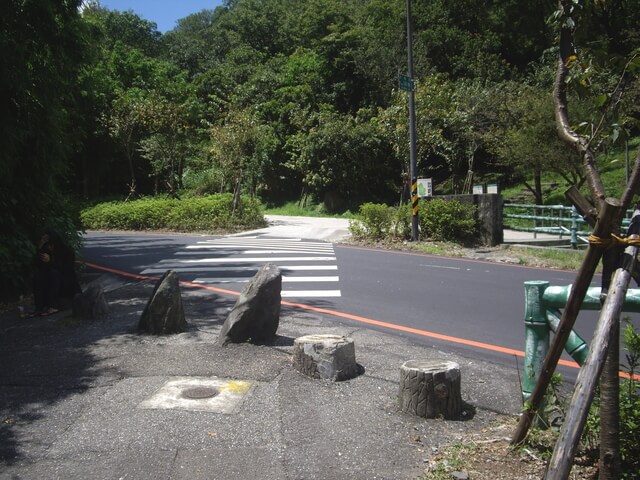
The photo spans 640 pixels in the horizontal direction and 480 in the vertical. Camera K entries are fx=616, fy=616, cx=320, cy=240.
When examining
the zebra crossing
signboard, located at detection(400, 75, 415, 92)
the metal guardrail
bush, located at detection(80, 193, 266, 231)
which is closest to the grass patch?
the metal guardrail

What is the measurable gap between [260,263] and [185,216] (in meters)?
12.4

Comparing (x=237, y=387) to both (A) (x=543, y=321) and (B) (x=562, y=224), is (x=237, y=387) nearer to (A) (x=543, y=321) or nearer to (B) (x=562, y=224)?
(A) (x=543, y=321)

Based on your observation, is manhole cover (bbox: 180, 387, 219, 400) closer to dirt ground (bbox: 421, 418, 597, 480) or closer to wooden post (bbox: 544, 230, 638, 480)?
dirt ground (bbox: 421, 418, 597, 480)

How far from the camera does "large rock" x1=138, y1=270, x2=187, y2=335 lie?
748 centimetres

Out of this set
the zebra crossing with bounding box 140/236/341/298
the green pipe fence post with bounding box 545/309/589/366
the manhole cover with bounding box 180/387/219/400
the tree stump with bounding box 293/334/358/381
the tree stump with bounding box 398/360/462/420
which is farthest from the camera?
the zebra crossing with bounding box 140/236/341/298

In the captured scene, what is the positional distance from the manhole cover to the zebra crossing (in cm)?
519

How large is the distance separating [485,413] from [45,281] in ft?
21.5

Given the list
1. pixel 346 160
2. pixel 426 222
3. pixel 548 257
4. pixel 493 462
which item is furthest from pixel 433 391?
pixel 346 160

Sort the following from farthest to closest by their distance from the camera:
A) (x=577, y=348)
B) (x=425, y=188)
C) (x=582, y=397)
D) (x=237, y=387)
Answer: (x=425, y=188)
(x=237, y=387)
(x=577, y=348)
(x=582, y=397)

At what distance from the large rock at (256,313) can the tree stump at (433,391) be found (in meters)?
2.38

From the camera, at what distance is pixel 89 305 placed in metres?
8.34

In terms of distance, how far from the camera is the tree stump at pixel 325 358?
18.8 feet

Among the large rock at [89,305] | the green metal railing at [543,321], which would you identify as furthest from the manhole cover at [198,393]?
the large rock at [89,305]

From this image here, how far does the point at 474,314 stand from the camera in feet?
29.9
